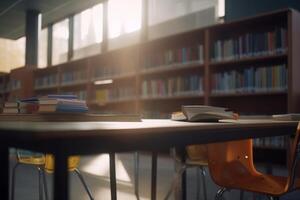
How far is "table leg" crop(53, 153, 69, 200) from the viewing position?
47 centimetres

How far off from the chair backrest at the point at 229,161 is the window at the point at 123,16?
482 cm

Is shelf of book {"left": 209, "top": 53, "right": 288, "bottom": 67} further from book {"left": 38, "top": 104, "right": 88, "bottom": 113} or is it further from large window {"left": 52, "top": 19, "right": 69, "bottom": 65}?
large window {"left": 52, "top": 19, "right": 69, "bottom": 65}

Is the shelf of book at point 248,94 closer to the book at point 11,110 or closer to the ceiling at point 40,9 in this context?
the book at point 11,110

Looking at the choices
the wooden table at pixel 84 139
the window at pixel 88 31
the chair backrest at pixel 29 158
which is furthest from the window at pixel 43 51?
the wooden table at pixel 84 139

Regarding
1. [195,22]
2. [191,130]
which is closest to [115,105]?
[195,22]

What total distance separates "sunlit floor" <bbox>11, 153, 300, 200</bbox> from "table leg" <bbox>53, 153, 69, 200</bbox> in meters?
1.46

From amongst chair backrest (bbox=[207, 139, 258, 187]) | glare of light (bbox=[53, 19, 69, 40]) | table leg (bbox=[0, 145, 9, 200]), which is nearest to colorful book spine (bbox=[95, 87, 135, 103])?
glare of light (bbox=[53, 19, 69, 40])

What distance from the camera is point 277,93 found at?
139 inches

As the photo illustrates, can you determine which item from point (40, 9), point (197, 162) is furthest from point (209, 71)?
point (40, 9)

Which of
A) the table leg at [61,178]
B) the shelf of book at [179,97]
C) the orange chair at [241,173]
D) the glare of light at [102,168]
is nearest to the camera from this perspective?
the table leg at [61,178]

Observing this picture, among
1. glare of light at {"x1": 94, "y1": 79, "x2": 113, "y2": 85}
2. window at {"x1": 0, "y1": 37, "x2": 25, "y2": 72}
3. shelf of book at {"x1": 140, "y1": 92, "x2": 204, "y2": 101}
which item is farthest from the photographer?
window at {"x1": 0, "y1": 37, "x2": 25, "y2": 72}

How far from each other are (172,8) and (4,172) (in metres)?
5.30

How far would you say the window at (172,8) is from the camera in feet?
16.8


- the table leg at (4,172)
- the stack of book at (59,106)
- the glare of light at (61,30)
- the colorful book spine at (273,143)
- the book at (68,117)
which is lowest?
the colorful book spine at (273,143)
